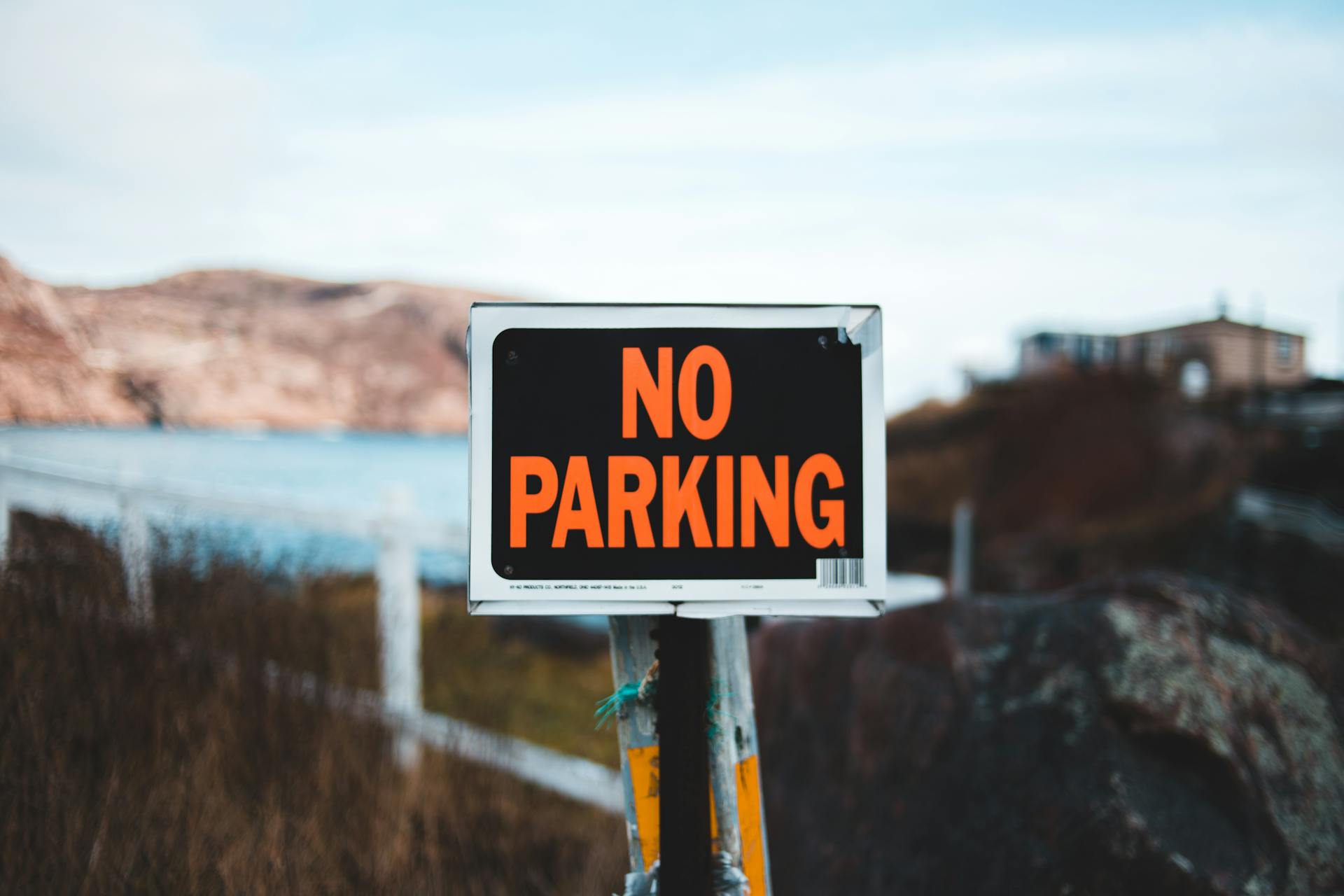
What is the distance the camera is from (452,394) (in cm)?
2336

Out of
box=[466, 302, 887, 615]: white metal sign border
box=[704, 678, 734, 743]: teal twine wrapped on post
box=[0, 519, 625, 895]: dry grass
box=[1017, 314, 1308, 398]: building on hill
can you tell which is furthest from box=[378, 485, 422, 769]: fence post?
box=[1017, 314, 1308, 398]: building on hill

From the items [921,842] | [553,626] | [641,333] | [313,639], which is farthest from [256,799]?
[553,626]

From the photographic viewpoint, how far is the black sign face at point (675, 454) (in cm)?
107

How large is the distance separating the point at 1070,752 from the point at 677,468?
1354mm

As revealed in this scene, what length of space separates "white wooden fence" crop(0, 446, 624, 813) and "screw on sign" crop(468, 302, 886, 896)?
187 centimetres

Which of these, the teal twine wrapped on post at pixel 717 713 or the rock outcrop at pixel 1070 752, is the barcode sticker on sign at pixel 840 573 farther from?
the rock outcrop at pixel 1070 752

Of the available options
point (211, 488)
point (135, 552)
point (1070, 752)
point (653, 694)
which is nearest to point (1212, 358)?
point (1070, 752)

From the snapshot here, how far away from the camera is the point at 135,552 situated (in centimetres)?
313

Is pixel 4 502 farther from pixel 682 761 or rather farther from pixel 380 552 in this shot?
pixel 682 761

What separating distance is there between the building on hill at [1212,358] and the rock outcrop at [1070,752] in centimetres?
1945

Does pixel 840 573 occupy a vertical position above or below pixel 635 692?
above

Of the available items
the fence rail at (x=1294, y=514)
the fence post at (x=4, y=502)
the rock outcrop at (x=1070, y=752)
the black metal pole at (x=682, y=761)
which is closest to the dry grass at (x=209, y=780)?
the fence post at (x=4, y=502)

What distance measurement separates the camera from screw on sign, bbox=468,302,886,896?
1.07m

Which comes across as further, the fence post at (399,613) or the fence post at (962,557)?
the fence post at (962,557)
